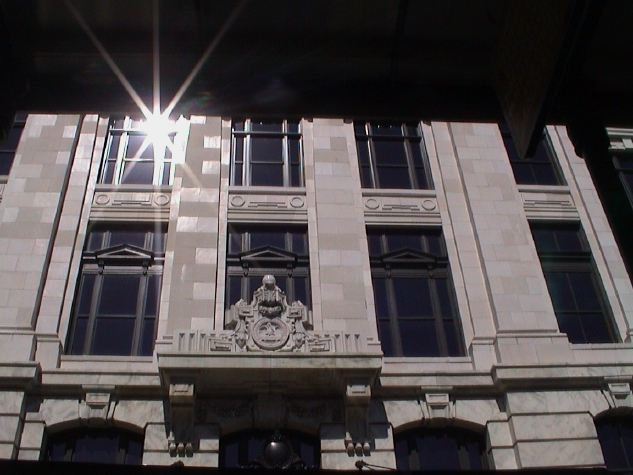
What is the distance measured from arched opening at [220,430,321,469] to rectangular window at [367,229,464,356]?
109 inches

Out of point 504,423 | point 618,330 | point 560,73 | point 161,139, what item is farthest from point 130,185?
point 560,73

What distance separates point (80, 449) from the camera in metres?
14.0

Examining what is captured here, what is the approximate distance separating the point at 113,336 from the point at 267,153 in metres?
6.94

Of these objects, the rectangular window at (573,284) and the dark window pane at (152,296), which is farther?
the rectangular window at (573,284)

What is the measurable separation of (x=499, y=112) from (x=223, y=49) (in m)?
2.56

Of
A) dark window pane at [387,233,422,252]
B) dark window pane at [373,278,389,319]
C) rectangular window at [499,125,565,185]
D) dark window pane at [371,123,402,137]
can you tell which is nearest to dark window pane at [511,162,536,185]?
rectangular window at [499,125,565,185]

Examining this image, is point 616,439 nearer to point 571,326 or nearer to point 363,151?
point 571,326

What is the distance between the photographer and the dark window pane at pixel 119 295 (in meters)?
16.2

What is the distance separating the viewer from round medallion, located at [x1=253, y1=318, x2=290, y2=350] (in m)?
14.6

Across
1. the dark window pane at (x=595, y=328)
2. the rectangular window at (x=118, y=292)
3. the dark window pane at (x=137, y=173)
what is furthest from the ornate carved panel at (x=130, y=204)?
the dark window pane at (x=595, y=328)

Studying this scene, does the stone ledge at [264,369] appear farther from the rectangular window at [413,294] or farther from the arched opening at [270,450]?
the rectangular window at [413,294]

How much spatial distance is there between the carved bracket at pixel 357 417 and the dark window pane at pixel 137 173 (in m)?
8.42

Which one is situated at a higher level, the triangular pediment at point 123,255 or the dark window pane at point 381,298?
the triangular pediment at point 123,255

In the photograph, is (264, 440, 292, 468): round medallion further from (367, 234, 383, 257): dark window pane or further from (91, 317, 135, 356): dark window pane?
(367, 234, 383, 257): dark window pane
